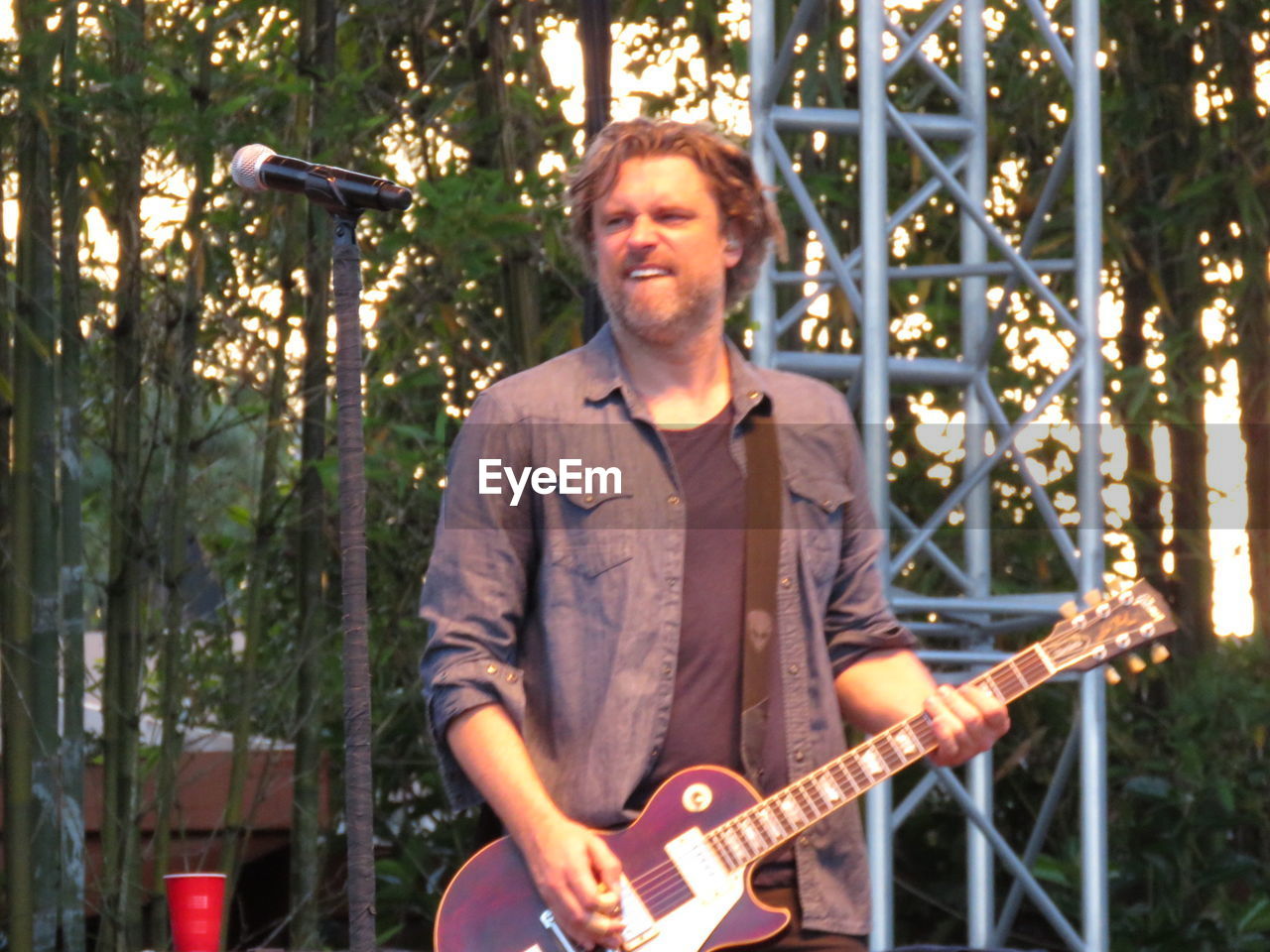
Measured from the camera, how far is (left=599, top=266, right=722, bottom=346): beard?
7.03 feet

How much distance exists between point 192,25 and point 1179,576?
4.11 m

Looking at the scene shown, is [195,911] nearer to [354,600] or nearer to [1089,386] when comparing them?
[354,600]

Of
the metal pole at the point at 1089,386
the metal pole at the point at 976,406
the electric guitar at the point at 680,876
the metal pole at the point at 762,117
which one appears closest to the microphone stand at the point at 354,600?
the electric guitar at the point at 680,876

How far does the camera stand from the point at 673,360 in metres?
2.21

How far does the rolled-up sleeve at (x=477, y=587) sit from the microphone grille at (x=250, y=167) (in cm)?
37

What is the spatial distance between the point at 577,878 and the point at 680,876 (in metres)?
0.17

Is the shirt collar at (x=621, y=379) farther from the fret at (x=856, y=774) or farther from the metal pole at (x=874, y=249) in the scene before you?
the metal pole at (x=874, y=249)

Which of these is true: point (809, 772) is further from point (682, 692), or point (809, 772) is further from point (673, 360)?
point (673, 360)

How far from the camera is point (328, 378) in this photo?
→ 445cm

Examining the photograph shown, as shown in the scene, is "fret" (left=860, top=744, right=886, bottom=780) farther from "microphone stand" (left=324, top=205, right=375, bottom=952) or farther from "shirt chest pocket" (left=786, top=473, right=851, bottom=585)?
"microphone stand" (left=324, top=205, right=375, bottom=952)

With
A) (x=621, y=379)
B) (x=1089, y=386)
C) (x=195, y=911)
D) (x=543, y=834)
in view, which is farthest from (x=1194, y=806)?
(x=543, y=834)

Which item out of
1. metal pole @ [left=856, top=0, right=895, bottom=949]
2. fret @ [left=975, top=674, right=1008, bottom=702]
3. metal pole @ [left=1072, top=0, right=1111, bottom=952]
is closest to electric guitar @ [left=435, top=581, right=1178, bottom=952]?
fret @ [left=975, top=674, right=1008, bottom=702]

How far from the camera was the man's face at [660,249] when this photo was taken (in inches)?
84.2

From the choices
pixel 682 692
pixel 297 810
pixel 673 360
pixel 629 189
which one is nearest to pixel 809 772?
pixel 682 692
